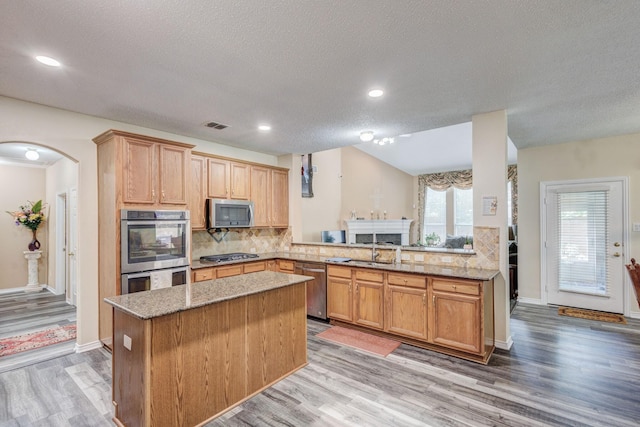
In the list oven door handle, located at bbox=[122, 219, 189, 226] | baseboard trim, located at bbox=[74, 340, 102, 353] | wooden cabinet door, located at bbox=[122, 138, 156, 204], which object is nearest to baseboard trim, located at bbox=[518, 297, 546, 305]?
oven door handle, located at bbox=[122, 219, 189, 226]

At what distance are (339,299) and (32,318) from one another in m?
4.62

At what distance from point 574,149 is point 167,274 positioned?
6.27m

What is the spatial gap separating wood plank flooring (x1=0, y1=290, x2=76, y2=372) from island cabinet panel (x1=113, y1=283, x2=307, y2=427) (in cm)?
193

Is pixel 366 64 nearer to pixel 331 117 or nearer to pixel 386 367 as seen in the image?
pixel 331 117

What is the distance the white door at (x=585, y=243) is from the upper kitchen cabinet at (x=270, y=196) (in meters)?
4.41

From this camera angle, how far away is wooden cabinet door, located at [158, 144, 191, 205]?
3.67 meters

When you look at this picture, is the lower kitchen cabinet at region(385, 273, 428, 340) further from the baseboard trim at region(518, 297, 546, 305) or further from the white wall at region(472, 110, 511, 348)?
the baseboard trim at region(518, 297, 546, 305)

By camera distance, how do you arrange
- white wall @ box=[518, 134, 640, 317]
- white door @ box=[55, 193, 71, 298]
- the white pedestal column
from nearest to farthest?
white wall @ box=[518, 134, 640, 317] → white door @ box=[55, 193, 71, 298] → the white pedestal column

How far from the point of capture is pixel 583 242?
4.89m

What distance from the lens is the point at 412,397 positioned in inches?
101

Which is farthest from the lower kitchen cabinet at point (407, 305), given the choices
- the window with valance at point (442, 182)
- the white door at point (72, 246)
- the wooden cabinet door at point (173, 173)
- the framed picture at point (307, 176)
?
the window with valance at point (442, 182)

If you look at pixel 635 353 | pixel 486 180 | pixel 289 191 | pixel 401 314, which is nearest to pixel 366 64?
pixel 486 180

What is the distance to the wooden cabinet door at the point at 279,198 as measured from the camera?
544 cm

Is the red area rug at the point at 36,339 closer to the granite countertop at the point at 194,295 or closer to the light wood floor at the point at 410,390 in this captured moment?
the light wood floor at the point at 410,390
